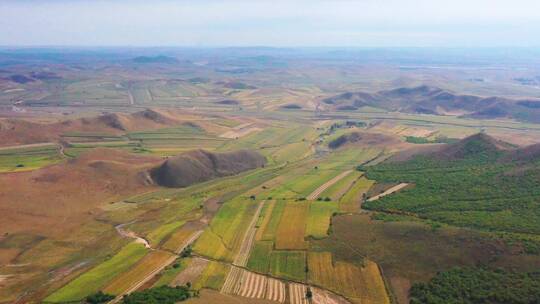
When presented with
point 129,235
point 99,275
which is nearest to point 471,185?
point 129,235

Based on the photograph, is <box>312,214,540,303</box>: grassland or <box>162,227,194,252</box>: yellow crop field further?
<box>162,227,194,252</box>: yellow crop field

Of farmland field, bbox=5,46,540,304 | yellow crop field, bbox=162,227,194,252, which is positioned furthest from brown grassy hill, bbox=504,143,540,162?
yellow crop field, bbox=162,227,194,252

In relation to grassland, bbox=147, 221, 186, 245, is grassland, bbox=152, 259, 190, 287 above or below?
above

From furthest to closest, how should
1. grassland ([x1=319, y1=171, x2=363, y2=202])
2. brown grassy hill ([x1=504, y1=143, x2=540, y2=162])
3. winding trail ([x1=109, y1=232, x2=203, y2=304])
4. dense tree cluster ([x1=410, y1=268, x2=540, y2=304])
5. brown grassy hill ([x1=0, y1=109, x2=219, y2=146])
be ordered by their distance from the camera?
brown grassy hill ([x1=0, y1=109, x2=219, y2=146]), brown grassy hill ([x1=504, y1=143, x2=540, y2=162]), grassland ([x1=319, y1=171, x2=363, y2=202]), winding trail ([x1=109, y1=232, x2=203, y2=304]), dense tree cluster ([x1=410, y1=268, x2=540, y2=304])

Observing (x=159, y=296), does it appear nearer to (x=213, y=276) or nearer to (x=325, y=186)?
(x=213, y=276)

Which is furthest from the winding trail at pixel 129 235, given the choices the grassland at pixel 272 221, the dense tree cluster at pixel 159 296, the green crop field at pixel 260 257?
the dense tree cluster at pixel 159 296

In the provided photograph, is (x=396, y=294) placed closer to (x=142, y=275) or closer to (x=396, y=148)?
(x=142, y=275)

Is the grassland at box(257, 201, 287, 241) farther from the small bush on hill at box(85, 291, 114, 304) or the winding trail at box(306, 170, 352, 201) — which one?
the small bush on hill at box(85, 291, 114, 304)

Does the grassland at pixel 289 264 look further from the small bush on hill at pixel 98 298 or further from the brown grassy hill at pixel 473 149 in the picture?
the brown grassy hill at pixel 473 149
